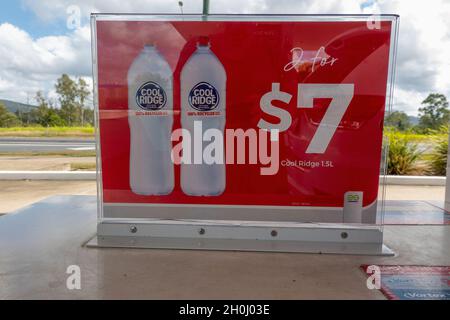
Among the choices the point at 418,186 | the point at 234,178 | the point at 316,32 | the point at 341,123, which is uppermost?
the point at 316,32

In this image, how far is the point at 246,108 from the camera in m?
3.09

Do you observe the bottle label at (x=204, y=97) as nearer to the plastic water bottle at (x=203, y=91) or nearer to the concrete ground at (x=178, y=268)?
the plastic water bottle at (x=203, y=91)

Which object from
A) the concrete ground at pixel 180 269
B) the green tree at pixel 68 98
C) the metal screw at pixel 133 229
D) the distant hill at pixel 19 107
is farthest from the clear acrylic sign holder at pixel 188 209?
the distant hill at pixel 19 107

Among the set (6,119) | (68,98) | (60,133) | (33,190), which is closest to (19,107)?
(6,119)

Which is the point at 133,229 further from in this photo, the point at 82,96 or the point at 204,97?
the point at 82,96

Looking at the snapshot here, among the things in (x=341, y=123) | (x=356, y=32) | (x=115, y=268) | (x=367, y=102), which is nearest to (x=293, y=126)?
(x=341, y=123)

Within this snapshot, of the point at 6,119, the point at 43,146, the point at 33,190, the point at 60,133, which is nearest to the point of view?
the point at 33,190

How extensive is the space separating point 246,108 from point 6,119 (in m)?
56.8

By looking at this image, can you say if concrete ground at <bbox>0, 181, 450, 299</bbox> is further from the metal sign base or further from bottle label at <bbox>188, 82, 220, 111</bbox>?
bottle label at <bbox>188, 82, 220, 111</bbox>

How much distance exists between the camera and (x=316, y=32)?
2.96m

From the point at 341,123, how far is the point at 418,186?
23.8ft

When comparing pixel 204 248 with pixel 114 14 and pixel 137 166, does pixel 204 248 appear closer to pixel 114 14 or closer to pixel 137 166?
pixel 137 166

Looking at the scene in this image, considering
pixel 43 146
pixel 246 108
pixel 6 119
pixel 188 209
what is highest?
pixel 6 119

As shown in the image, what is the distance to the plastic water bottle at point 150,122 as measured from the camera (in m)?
3.07
